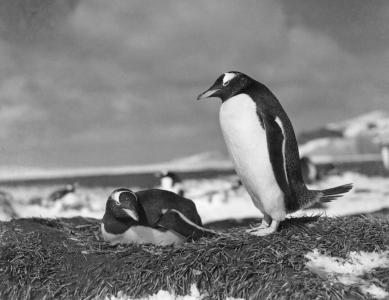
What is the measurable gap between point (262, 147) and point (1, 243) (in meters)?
2.44

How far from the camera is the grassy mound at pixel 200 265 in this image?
3.86 meters

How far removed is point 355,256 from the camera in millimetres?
4133

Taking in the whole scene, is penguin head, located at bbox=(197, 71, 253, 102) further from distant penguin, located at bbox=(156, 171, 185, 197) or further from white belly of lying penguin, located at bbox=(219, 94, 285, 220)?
distant penguin, located at bbox=(156, 171, 185, 197)

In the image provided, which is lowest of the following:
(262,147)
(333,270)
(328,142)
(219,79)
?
(333,270)

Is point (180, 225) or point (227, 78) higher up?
point (227, 78)

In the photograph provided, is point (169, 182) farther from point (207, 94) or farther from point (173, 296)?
point (173, 296)

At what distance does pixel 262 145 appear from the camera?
441 centimetres

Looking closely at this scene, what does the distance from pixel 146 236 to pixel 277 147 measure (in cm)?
136

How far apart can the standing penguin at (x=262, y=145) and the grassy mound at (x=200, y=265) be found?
0.84 ft

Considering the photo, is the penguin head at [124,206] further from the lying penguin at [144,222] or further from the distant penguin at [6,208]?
the distant penguin at [6,208]

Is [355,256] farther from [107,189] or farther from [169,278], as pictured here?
[107,189]

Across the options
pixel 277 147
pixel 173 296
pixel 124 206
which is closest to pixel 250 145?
pixel 277 147

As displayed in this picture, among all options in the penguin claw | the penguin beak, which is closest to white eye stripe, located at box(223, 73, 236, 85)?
the penguin beak

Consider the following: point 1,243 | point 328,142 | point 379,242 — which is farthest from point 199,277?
point 328,142
